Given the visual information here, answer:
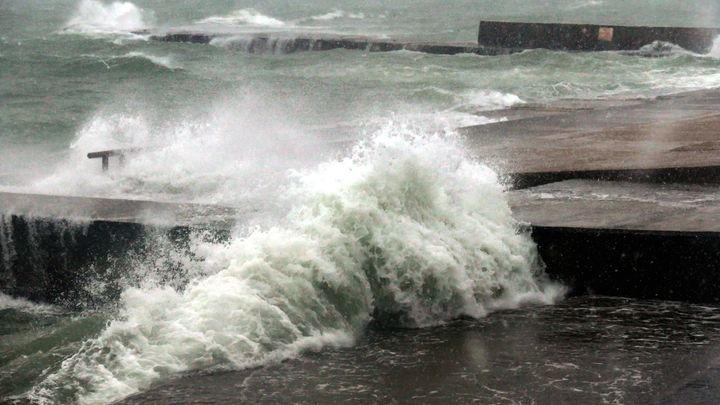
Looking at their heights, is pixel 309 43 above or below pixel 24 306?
above

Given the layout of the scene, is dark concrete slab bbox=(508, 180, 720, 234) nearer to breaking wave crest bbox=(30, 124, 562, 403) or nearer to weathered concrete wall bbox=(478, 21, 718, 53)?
breaking wave crest bbox=(30, 124, 562, 403)

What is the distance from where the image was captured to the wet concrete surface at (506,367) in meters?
5.67

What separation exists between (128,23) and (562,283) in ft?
144

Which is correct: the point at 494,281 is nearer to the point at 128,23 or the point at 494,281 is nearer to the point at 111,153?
the point at 111,153

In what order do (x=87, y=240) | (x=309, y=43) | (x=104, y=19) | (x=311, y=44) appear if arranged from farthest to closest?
(x=104, y=19), (x=309, y=43), (x=311, y=44), (x=87, y=240)

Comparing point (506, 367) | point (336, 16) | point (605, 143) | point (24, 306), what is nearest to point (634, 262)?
point (506, 367)

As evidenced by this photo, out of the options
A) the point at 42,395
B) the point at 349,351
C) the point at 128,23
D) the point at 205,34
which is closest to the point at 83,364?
the point at 42,395

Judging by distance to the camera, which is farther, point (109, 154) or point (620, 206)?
point (109, 154)

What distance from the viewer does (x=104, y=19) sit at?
5172 cm

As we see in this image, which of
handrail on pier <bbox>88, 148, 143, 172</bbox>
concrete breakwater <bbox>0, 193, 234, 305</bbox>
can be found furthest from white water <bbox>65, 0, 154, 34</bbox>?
concrete breakwater <bbox>0, 193, 234, 305</bbox>

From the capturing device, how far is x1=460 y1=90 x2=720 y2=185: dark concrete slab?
31.8 feet

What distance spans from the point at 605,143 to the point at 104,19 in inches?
1715

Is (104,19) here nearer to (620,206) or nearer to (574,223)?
(620,206)

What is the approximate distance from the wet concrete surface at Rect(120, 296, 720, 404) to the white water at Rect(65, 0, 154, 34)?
38439 mm
